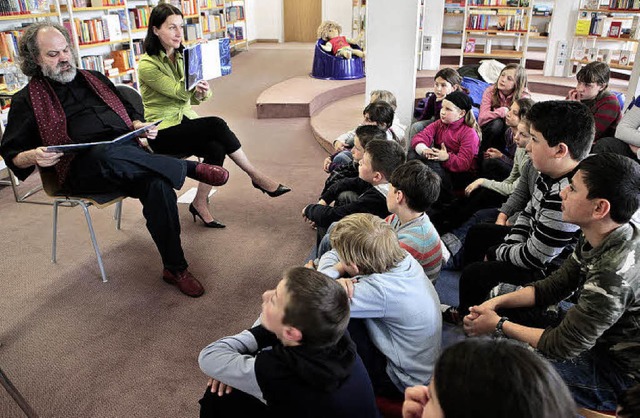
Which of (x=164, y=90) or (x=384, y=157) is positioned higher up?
(x=164, y=90)

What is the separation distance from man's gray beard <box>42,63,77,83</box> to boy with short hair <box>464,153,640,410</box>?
98.0 inches

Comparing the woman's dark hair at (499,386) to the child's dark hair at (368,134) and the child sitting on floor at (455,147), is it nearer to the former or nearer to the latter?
the child's dark hair at (368,134)

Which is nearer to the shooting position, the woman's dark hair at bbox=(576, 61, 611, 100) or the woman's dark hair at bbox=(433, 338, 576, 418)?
the woman's dark hair at bbox=(433, 338, 576, 418)

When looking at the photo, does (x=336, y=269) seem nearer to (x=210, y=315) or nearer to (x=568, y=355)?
(x=568, y=355)

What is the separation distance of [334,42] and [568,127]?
20.0 ft

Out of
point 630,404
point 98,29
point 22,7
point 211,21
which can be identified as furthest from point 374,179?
point 211,21

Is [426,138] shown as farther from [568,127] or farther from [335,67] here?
[335,67]

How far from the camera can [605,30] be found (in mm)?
6512

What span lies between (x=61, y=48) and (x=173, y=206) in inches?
40.2

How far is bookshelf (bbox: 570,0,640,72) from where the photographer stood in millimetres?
6367

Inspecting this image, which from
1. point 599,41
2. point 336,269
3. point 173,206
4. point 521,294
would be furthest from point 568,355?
point 599,41

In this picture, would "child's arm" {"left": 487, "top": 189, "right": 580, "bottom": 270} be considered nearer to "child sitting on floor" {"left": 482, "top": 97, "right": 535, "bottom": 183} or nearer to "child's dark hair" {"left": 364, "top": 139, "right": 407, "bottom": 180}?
"child's dark hair" {"left": 364, "top": 139, "right": 407, "bottom": 180}

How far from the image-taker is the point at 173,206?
2490 millimetres

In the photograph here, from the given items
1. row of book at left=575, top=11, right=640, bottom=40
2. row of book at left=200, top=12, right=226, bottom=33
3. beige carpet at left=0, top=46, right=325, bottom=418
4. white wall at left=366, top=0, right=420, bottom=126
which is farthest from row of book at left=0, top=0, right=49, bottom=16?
row of book at left=575, top=11, right=640, bottom=40
